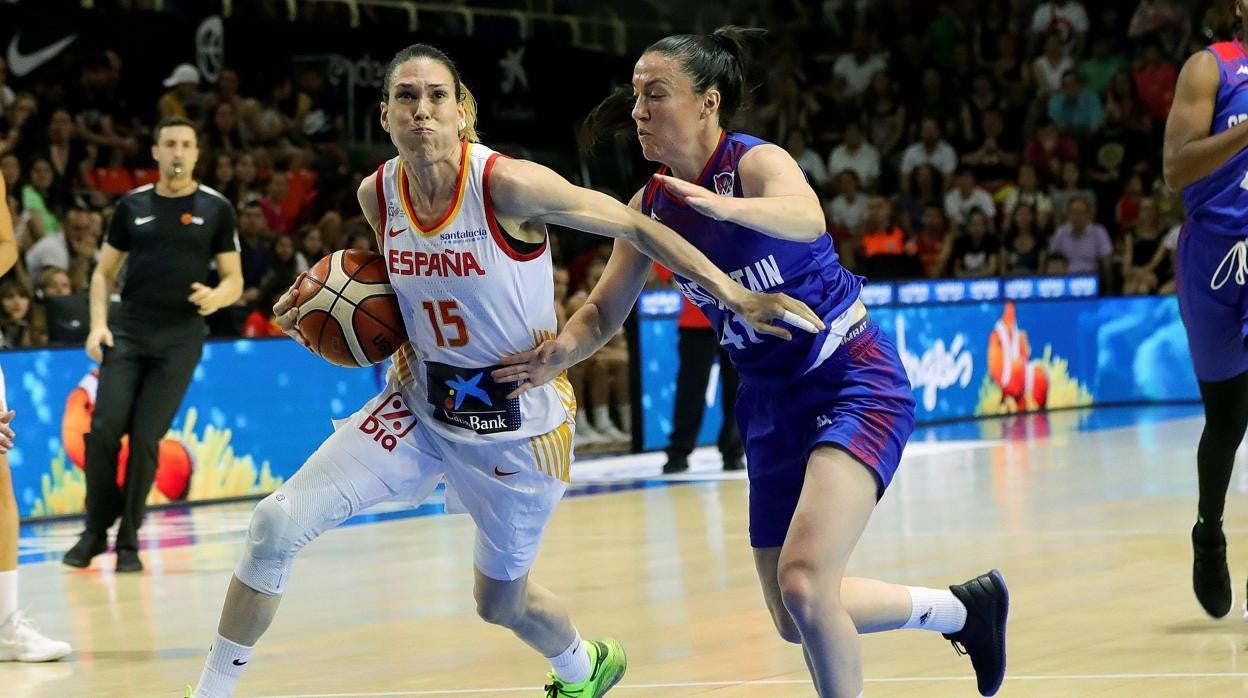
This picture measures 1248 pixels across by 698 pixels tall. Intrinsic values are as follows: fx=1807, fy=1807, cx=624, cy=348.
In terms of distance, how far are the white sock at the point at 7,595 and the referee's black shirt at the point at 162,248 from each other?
236 centimetres

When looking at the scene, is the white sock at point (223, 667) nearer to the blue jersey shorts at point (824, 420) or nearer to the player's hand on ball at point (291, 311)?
the player's hand on ball at point (291, 311)

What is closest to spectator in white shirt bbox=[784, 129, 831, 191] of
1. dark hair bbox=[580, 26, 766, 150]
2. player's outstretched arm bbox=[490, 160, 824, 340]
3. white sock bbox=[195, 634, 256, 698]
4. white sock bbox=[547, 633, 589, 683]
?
white sock bbox=[547, 633, 589, 683]

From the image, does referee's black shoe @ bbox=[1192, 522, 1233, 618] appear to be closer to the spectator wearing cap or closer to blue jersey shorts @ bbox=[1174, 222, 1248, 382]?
blue jersey shorts @ bbox=[1174, 222, 1248, 382]

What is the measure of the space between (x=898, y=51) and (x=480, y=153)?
53.0ft

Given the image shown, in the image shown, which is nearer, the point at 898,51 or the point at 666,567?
the point at 666,567

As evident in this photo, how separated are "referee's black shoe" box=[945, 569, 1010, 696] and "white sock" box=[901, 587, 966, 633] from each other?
0.03m

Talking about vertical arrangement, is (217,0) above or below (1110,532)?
above

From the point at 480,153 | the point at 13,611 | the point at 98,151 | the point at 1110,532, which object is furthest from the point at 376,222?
the point at 98,151

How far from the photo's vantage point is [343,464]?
4.55 metres

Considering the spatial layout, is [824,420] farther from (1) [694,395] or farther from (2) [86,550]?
(1) [694,395]

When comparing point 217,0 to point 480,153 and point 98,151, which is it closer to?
point 98,151

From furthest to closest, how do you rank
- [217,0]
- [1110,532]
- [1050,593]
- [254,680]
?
[217,0]
[1110,532]
[1050,593]
[254,680]

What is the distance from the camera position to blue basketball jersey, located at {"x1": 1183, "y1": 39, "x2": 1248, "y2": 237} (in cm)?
562

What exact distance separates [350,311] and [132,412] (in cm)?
390
